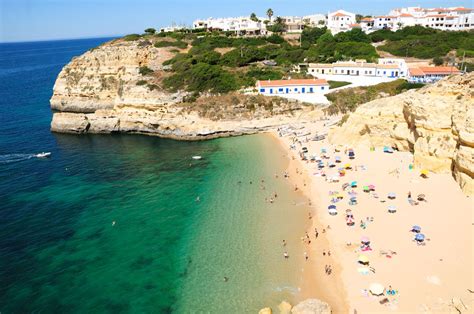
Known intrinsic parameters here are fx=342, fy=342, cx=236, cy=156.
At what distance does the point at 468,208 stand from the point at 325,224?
999cm

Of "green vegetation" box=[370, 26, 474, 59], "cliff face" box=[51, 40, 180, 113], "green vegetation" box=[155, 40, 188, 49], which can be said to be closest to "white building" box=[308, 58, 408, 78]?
"green vegetation" box=[370, 26, 474, 59]

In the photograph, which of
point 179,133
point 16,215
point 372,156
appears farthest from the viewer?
point 179,133

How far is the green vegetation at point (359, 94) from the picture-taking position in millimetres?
47938

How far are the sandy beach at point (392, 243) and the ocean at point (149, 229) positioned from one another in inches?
74.5

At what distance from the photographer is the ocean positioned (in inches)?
768

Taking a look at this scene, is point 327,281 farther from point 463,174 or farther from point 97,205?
point 97,205

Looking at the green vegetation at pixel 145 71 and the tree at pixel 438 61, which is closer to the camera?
the green vegetation at pixel 145 71

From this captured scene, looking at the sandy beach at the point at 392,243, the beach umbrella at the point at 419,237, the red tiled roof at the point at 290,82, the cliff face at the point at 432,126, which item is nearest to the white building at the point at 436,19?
the red tiled roof at the point at 290,82

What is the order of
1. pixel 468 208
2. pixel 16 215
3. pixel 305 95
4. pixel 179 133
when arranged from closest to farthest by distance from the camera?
pixel 468 208 → pixel 16 215 → pixel 179 133 → pixel 305 95

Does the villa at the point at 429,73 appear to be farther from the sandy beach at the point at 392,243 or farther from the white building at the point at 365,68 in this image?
the sandy beach at the point at 392,243

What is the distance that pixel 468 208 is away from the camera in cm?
2414

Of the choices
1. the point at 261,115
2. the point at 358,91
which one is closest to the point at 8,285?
the point at 261,115

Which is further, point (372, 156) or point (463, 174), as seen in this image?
point (372, 156)

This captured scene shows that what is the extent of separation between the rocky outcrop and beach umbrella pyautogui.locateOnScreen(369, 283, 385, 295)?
2.66m
